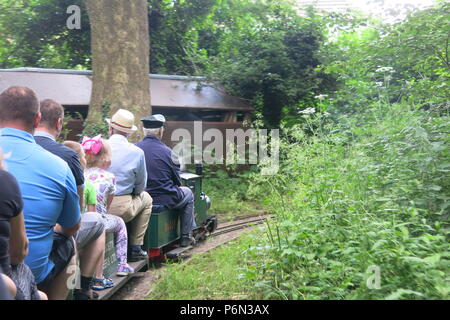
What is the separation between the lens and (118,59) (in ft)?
33.7

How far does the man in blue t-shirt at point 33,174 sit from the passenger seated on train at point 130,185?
2255 millimetres

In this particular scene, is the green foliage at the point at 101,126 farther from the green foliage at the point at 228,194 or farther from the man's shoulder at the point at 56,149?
the man's shoulder at the point at 56,149

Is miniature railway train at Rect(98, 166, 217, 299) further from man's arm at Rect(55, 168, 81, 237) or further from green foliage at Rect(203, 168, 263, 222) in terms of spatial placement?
green foliage at Rect(203, 168, 263, 222)

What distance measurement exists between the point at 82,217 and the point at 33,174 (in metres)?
1.05

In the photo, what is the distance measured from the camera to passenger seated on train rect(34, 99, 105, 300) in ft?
12.7

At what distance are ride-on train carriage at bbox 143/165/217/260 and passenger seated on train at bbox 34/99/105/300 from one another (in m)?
1.84

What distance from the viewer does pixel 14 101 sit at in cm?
311

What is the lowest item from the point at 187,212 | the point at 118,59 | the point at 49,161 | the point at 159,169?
the point at 187,212

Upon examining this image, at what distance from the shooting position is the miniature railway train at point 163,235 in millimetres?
4906

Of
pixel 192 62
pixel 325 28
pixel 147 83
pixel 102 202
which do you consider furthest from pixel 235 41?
pixel 102 202

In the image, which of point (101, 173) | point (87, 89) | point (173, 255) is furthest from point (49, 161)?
point (87, 89)

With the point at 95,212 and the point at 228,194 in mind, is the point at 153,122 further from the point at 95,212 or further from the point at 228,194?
the point at 228,194
